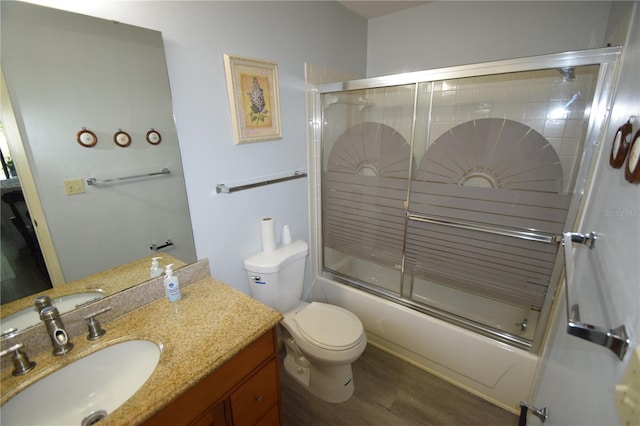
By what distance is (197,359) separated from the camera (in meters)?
0.88

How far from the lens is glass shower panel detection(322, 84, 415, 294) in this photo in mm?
1826

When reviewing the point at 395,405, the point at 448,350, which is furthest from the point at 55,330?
the point at 448,350

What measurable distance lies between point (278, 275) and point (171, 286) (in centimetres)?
64

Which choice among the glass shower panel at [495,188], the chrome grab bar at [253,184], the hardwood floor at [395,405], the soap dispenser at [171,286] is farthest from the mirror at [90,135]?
the glass shower panel at [495,188]

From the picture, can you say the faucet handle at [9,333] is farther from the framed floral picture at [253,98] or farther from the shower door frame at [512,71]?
the shower door frame at [512,71]

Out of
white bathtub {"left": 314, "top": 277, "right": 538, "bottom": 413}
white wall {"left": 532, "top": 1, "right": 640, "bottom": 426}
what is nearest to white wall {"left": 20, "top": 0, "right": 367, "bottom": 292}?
white bathtub {"left": 314, "top": 277, "right": 538, "bottom": 413}

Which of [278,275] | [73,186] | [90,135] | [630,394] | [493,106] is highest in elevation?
[493,106]

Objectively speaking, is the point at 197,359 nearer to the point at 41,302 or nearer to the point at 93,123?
the point at 41,302

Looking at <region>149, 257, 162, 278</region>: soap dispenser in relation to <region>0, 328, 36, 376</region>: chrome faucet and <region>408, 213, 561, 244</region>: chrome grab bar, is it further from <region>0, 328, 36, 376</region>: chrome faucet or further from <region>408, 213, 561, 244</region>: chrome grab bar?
<region>408, 213, 561, 244</region>: chrome grab bar

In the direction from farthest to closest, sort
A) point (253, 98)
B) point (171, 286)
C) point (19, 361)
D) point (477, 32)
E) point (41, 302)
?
point (477, 32) < point (253, 98) < point (171, 286) < point (41, 302) < point (19, 361)

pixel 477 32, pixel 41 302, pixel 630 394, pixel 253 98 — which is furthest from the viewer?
pixel 477 32

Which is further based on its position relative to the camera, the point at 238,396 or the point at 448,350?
the point at 448,350

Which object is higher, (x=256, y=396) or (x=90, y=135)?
(x=90, y=135)

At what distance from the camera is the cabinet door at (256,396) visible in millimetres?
1017
